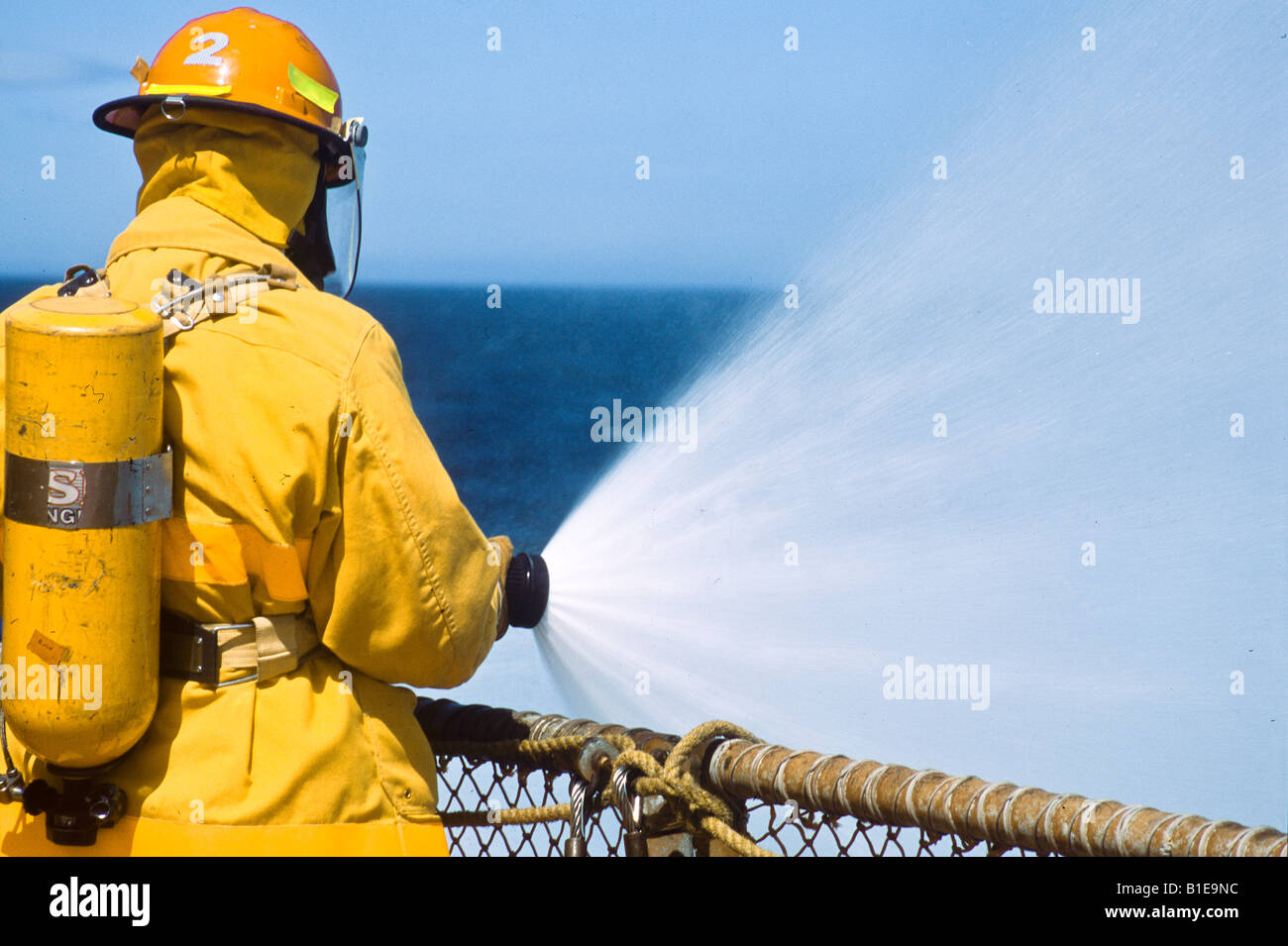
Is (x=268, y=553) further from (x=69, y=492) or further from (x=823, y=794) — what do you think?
(x=823, y=794)

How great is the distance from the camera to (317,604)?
102 inches

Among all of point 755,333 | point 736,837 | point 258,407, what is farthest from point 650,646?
point 755,333

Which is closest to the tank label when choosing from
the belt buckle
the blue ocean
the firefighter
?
the firefighter

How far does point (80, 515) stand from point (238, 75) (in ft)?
3.43

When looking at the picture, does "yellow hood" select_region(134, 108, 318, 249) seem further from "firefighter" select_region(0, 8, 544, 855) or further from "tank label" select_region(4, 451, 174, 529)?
"tank label" select_region(4, 451, 174, 529)

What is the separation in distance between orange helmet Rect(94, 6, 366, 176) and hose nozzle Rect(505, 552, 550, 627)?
1076 millimetres

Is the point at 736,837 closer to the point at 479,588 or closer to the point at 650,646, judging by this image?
the point at 479,588

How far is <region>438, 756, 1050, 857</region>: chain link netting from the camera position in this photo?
8.71 ft

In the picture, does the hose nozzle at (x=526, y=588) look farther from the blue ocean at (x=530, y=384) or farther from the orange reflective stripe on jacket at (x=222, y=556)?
the blue ocean at (x=530, y=384)

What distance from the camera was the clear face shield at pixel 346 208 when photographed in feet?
10.3

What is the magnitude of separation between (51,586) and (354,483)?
549 mm

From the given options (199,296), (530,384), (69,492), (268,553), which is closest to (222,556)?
(268,553)

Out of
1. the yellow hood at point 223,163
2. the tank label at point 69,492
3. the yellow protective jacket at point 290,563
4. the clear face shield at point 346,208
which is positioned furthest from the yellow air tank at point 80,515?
the clear face shield at point 346,208

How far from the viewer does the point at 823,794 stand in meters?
2.62
